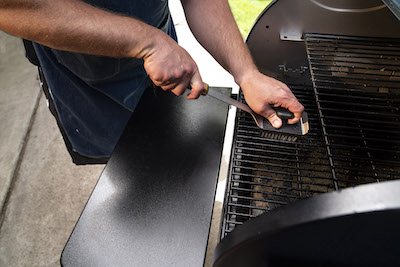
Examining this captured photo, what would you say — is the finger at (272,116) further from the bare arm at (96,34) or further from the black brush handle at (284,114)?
the bare arm at (96,34)

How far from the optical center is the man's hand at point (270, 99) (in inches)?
35.7

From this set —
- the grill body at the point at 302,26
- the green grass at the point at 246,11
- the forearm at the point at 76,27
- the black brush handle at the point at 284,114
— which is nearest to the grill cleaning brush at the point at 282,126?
the black brush handle at the point at 284,114

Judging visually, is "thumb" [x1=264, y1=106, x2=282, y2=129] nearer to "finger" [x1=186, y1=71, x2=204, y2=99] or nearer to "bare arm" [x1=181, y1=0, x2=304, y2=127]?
"bare arm" [x1=181, y1=0, x2=304, y2=127]

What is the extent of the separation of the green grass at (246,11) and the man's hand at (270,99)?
223cm

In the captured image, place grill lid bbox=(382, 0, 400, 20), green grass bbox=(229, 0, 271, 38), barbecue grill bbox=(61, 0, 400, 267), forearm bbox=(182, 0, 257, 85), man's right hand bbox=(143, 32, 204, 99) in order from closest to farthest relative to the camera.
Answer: barbecue grill bbox=(61, 0, 400, 267)
grill lid bbox=(382, 0, 400, 20)
man's right hand bbox=(143, 32, 204, 99)
forearm bbox=(182, 0, 257, 85)
green grass bbox=(229, 0, 271, 38)

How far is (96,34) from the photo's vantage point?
2.50 feet

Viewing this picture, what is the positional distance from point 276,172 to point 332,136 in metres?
0.21

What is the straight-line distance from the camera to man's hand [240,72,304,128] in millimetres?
907

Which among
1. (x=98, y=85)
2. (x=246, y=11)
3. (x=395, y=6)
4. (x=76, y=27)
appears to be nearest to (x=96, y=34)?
(x=76, y=27)

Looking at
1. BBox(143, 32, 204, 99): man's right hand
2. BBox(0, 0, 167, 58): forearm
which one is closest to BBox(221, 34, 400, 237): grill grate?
BBox(143, 32, 204, 99): man's right hand

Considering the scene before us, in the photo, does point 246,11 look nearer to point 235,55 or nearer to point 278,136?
point 235,55

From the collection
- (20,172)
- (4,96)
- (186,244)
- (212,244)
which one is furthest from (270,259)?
(4,96)

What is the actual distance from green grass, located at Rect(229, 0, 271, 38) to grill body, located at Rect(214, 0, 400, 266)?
2.00 metres

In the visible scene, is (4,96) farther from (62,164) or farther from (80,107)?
(80,107)
